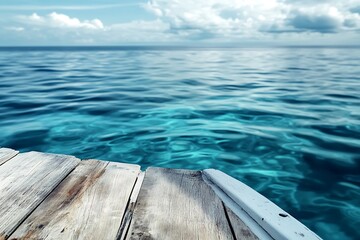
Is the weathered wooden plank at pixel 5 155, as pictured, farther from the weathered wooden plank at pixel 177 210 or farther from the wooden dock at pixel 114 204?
the weathered wooden plank at pixel 177 210

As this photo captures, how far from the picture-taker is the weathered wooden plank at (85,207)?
1211mm

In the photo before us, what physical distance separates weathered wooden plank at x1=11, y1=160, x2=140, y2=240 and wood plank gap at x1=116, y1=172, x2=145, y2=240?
2 cm

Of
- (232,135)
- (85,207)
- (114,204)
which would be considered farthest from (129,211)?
(232,135)

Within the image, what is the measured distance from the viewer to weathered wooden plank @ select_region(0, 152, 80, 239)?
4.33 feet

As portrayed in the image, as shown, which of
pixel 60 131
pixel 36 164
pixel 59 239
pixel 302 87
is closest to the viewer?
pixel 59 239

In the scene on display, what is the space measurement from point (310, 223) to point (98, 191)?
1892 millimetres

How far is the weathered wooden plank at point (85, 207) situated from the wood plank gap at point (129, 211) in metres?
0.02

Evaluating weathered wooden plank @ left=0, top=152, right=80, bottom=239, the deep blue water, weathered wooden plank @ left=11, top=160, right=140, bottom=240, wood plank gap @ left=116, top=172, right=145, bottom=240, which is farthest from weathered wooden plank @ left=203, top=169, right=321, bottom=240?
the deep blue water

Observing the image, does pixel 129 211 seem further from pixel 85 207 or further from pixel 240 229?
pixel 240 229

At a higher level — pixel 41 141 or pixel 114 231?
pixel 114 231

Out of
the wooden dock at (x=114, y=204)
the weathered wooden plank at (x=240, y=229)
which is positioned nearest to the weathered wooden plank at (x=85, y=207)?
the wooden dock at (x=114, y=204)

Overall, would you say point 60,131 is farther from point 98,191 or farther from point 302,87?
point 302,87

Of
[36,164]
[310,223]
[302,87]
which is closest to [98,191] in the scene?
[36,164]

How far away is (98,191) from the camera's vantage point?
1564mm
